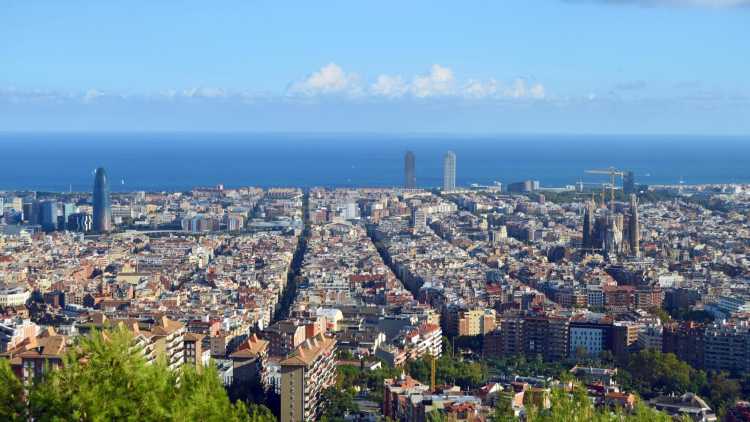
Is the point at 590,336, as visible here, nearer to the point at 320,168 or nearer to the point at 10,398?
the point at 10,398

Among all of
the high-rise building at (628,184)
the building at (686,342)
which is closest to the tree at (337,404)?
the building at (686,342)

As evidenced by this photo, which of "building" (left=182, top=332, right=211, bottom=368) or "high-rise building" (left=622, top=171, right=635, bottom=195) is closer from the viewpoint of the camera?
"building" (left=182, top=332, right=211, bottom=368)

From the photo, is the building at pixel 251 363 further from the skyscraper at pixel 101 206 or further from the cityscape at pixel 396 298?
the skyscraper at pixel 101 206

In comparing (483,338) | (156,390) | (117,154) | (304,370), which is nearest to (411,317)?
(483,338)

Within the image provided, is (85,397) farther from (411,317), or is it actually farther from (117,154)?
(117,154)

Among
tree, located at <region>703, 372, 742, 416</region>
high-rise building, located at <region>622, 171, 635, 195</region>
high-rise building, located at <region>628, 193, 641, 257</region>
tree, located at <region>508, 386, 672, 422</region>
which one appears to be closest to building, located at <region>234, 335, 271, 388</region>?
tree, located at <region>703, 372, 742, 416</region>

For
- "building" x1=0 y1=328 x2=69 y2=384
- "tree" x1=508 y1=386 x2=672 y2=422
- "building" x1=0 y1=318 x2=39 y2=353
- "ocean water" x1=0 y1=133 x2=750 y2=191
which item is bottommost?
"ocean water" x1=0 y1=133 x2=750 y2=191

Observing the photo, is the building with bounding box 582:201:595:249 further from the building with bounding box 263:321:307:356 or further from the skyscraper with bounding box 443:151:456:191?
the skyscraper with bounding box 443:151:456:191
